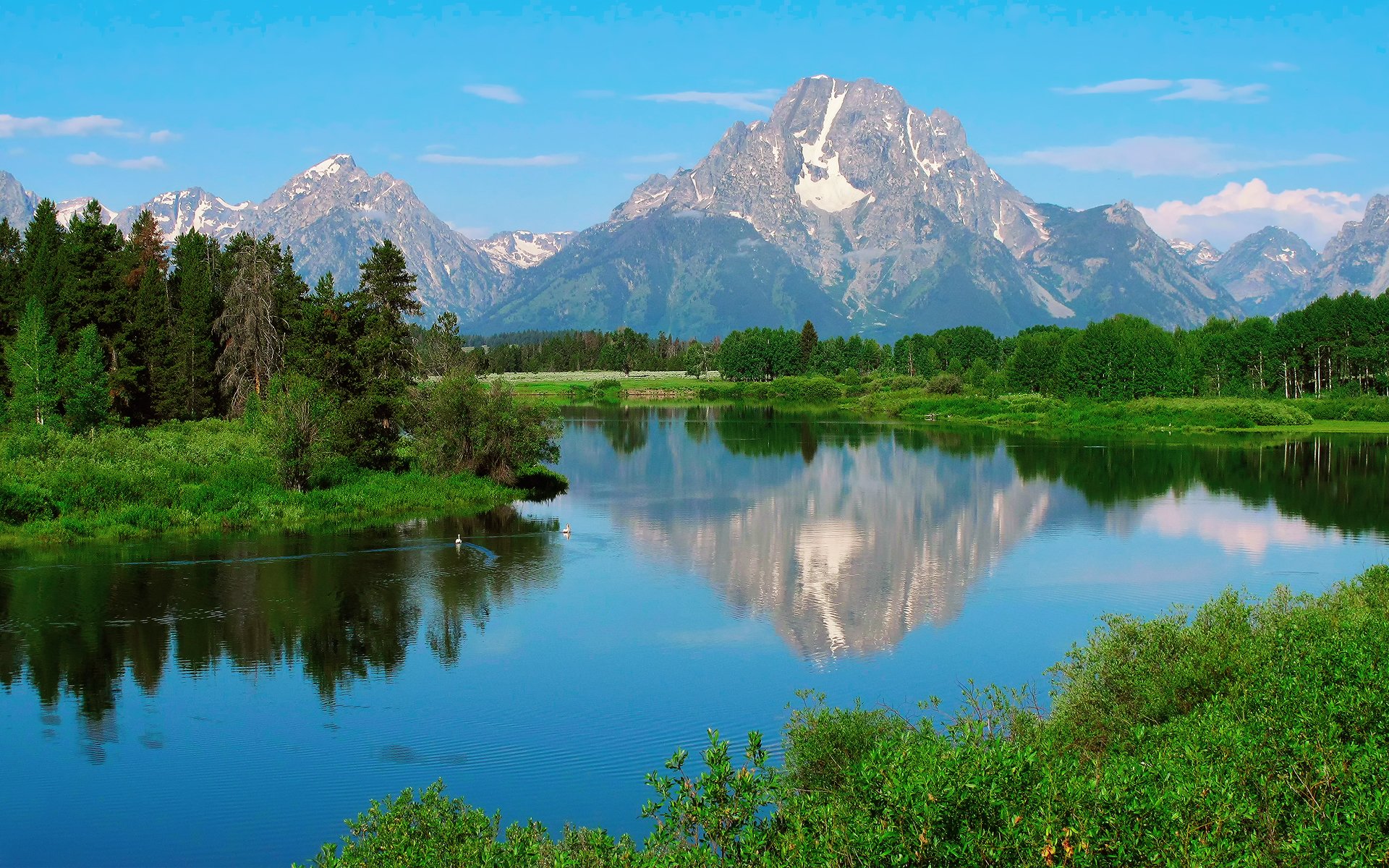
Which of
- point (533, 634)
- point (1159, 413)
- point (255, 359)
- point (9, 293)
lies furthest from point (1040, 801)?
point (1159, 413)

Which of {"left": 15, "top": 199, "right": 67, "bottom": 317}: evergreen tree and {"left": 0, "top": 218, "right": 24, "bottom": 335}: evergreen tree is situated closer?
{"left": 15, "top": 199, "right": 67, "bottom": 317}: evergreen tree

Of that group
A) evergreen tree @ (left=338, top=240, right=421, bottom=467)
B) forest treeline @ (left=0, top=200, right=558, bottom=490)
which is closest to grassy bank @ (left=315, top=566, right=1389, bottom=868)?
forest treeline @ (left=0, top=200, right=558, bottom=490)

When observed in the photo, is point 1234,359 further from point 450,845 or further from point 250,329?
point 450,845

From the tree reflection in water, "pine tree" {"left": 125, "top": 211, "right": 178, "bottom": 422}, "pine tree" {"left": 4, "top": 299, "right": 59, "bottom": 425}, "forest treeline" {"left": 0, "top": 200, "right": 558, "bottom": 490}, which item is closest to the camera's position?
the tree reflection in water

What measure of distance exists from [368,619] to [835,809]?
27614 mm

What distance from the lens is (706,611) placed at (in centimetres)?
4272

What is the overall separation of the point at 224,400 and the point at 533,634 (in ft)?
199

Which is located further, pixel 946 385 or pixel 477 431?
pixel 946 385

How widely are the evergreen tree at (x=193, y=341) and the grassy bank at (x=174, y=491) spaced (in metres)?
16.8

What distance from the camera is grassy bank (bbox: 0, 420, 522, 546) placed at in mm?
51344

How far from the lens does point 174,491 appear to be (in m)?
55.5

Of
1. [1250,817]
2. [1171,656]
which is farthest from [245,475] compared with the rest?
[1250,817]

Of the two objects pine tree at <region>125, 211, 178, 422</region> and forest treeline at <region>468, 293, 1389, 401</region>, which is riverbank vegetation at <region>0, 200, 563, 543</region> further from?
forest treeline at <region>468, 293, 1389, 401</region>

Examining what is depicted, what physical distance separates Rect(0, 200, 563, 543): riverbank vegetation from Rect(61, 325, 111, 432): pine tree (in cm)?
13
